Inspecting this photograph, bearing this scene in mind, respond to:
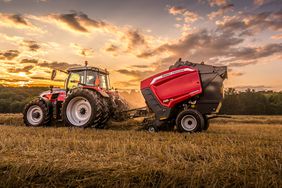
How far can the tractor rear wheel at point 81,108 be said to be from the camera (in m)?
10.2

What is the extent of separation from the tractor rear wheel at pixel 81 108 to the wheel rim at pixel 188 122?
2778 mm

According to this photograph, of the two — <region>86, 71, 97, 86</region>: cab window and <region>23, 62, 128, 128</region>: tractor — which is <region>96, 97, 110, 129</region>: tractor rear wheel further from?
<region>86, 71, 97, 86</region>: cab window

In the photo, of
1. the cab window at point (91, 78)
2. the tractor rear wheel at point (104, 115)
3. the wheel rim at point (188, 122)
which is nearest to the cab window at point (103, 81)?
the cab window at point (91, 78)

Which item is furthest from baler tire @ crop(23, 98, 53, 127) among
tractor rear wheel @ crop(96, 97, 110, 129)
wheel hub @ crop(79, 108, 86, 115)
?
tractor rear wheel @ crop(96, 97, 110, 129)

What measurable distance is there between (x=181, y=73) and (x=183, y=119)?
1.38 m

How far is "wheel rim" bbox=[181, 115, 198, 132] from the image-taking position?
355 inches

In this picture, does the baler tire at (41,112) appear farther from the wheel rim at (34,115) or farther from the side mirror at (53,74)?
the side mirror at (53,74)

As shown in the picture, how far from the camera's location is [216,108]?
9469 mm

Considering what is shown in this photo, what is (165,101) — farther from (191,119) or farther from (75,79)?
(75,79)

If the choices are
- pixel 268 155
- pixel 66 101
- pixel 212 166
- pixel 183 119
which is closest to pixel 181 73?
pixel 183 119

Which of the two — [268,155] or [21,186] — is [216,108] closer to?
Result: [268,155]

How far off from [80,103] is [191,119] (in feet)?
12.9

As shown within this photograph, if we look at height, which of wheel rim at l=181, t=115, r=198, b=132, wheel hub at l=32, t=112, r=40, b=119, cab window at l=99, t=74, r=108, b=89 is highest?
cab window at l=99, t=74, r=108, b=89

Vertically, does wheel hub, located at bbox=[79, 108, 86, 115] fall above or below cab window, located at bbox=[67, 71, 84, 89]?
below
